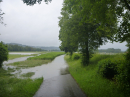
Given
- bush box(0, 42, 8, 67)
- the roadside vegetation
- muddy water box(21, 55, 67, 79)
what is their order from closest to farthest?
muddy water box(21, 55, 67, 79) → bush box(0, 42, 8, 67) → the roadside vegetation

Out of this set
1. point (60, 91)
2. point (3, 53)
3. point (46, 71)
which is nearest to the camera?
point (60, 91)

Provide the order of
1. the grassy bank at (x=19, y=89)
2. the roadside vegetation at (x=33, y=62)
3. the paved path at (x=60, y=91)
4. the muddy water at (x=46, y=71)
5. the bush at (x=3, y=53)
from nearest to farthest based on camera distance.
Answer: the grassy bank at (x=19, y=89) → the paved path at (x=60, y=91) → the muddy water at (x=46, y=71) → the bush at (x=3, y=53) → the roadside vegetation at (x=33, y=62)

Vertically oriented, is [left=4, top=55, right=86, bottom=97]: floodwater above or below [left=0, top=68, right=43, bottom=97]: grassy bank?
below

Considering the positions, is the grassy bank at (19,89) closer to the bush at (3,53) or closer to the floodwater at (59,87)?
the floodwater at (59,87)

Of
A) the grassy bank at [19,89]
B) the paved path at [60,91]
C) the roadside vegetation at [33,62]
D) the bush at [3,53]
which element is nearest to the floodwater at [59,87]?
the paved path at [60,91]

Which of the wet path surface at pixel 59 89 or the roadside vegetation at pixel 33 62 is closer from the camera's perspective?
the wet path surface at pixel 59 89

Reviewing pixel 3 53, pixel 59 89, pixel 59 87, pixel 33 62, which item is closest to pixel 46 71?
pixel 59 87

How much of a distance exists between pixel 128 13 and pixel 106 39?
24.0 feet

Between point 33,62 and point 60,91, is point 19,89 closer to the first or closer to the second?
point 60,91

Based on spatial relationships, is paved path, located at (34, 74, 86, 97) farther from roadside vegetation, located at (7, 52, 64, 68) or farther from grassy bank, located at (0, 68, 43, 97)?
roadside vegetation, located at (7, 52, 64, 68)

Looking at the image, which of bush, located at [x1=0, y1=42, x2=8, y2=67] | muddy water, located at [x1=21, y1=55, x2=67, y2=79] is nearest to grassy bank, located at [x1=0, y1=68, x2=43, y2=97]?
muddy water, located at [x1=21, y1=55, x2=67, y2=79]

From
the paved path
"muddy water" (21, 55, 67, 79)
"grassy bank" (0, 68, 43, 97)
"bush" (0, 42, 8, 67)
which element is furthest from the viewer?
"bush" (0, 42, 8, 67)

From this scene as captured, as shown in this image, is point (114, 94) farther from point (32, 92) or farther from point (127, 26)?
point (32, 92)

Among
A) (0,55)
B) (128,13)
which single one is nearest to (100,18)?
(128,13)
